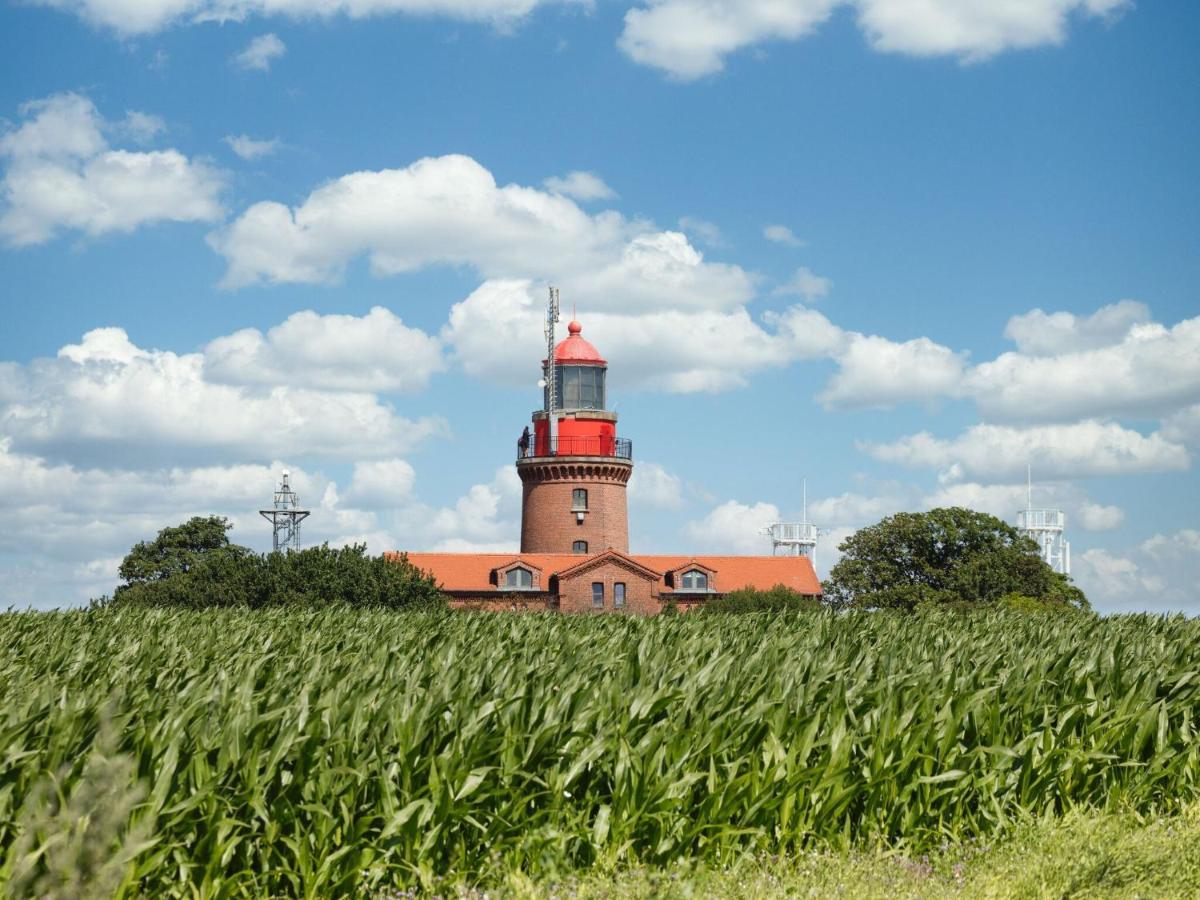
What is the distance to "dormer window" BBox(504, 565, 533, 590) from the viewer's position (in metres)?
66.0

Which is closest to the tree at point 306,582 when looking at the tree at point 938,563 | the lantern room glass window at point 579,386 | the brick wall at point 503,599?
the brick wall at point 503,599

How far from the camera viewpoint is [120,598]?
2625 inches

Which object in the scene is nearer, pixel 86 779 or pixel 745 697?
pixel 86 779

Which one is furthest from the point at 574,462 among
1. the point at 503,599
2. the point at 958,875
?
the point at 958,875

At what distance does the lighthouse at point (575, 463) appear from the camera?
63.2 metres

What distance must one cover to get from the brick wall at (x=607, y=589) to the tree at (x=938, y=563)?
1184cm

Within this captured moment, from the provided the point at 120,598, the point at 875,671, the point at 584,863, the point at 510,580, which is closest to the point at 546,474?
the point at 510,580

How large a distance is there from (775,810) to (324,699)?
3.43 meters

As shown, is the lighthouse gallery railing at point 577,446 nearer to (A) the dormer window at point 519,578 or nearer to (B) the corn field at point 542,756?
(A) the dormer window at point 519,578

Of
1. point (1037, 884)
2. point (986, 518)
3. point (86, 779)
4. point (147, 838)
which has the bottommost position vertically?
point (1037, 884)

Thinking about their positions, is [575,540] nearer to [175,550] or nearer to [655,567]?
[655,567]

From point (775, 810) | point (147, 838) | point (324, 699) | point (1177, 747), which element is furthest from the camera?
point (1177, 747)

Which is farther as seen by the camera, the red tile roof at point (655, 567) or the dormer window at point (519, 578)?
the red tile roof at point (655, 567)

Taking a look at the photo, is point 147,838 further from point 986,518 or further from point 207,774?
point 986,518
